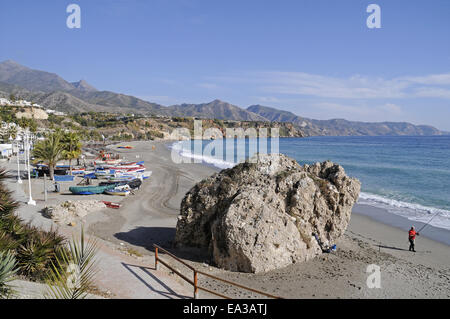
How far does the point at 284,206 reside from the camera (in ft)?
40.7

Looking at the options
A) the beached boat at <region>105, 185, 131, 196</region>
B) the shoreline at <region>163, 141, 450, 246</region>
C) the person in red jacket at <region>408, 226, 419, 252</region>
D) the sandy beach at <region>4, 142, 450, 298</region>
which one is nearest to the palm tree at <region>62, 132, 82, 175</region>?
the sandy beach at <region>4, 142, 450, 298</region>

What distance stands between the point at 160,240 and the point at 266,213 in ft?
19.4

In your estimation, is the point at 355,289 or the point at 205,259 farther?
the point at 205,259

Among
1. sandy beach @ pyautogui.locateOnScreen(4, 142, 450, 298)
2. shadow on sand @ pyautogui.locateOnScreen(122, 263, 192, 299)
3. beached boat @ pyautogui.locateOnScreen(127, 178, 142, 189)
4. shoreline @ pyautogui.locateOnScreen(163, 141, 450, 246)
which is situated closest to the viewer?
shadow on sand @ pyautogui.locateOnScreen(122, 263, 192, 299)

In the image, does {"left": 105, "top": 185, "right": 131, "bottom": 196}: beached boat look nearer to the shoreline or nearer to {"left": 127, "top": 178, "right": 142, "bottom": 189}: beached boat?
{"left": 127, "top": 178, "right": 142, "bottom": 189}: beached boat

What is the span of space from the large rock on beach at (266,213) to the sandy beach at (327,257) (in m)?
0.58

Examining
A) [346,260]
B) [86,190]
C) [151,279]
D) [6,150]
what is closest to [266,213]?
[346,260]

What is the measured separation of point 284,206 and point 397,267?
4865 mm

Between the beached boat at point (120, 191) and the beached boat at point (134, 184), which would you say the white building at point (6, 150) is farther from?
the beached boat at point (120, 191)

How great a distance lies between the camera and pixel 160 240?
567 inches

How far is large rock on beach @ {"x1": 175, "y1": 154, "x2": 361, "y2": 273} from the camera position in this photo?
10.6 metres
